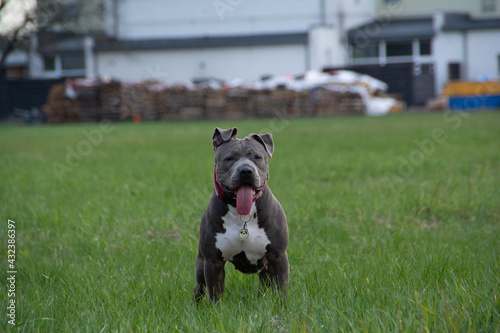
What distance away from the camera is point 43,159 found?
12.4m

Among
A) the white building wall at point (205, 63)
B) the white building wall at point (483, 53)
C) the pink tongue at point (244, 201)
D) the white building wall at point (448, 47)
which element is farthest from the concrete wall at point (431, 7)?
the pink tongue at point (244, 201)

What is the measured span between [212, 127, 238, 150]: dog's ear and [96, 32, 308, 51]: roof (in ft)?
117

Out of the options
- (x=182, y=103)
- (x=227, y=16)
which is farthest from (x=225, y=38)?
(x=182, y=103)

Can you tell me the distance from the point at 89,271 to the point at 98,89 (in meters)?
28.2

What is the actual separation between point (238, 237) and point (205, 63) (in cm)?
3717

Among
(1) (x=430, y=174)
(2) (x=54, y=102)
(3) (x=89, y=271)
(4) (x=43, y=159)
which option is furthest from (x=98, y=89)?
(3) (x=89, y=271)

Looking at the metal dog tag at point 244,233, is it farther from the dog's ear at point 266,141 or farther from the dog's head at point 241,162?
the dog's ear at point 266,141

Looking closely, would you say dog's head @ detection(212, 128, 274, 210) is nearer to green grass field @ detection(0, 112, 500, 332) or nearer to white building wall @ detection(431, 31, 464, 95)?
green grass field @ detection(0, 112, 500, 332)

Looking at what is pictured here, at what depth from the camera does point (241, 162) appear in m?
3.43

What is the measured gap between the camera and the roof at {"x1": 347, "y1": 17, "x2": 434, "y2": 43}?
39.2m

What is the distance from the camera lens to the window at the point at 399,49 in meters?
40.2

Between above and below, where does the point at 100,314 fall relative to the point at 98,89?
below

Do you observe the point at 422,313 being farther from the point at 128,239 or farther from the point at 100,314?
the point at 128,239

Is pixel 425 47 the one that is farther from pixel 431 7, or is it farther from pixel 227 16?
pixel 227 16
